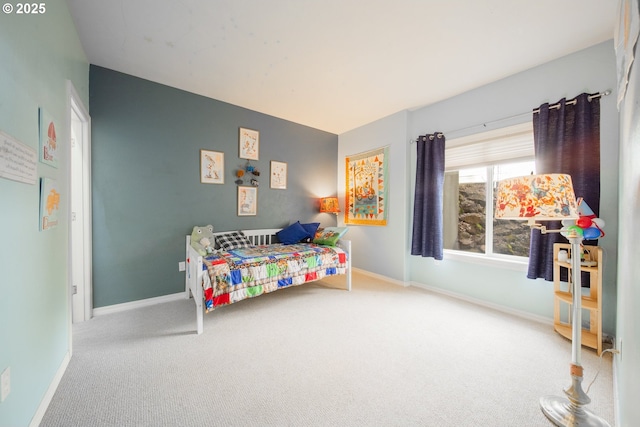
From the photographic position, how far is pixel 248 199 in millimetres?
3422

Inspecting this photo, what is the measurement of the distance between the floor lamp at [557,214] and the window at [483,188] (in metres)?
1.52

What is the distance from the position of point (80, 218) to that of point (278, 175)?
229 centimetres

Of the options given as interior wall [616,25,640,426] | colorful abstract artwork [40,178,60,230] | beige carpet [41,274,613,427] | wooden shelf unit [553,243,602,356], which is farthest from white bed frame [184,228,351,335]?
interior wall [616,25,640,426]

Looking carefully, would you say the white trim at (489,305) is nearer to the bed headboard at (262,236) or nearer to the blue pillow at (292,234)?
the blue pillow at (292,234)

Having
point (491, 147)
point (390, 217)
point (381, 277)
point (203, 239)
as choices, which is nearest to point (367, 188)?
point (390, 217)

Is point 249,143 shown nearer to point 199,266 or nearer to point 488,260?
point 199,266

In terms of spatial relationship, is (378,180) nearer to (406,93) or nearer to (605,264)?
(406,93)

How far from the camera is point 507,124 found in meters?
2.53

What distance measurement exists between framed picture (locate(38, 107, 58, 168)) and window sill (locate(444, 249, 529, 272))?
12.3 ft

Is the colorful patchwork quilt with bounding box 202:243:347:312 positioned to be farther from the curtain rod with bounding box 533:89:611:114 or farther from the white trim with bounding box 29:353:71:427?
the curtain rod with bounding box 533:89:611:114

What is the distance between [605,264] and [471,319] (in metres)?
1.15

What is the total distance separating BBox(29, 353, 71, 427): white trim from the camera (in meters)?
1.17

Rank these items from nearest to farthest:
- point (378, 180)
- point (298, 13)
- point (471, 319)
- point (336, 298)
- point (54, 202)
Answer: point (54, 202)
point (298, 13)
point (471, 319)
point (336, 298)
point (378, 180)

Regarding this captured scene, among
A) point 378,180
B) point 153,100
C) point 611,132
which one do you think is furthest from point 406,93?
point 153,100
